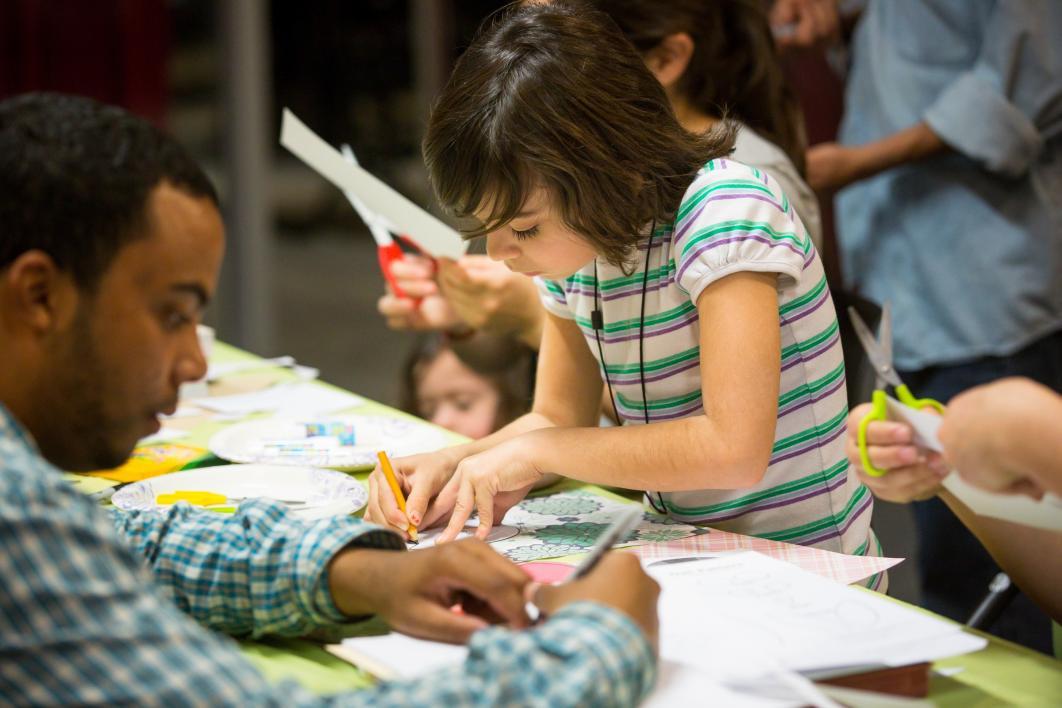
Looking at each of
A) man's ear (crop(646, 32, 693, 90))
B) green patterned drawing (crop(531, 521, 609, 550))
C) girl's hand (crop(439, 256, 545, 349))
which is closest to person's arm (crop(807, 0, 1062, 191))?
man's ear (crop(646, 32, 693, 90))

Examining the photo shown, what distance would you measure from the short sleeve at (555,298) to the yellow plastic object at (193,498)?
456 millimetres

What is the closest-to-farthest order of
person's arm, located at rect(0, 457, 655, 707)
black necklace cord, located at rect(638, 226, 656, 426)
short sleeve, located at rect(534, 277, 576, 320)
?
1. person's arm, located at rect(0, 457, 655, 707)
2. black necklace cord, located at rect(638, 226, 656, 426)
3. short sleeve, located at rect(534, 277, 576, 320)

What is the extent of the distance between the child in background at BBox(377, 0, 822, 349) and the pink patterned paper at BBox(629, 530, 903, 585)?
2.53ft

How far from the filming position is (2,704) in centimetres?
76

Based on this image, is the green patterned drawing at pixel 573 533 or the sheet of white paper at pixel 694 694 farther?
the green patterned drawing at pixel 573 533

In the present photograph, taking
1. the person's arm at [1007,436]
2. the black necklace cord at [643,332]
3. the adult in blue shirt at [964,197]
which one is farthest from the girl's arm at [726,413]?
the adult in blue shirt at [964,197]

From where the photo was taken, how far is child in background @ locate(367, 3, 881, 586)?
49.8 inches

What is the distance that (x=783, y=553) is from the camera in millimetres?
1243

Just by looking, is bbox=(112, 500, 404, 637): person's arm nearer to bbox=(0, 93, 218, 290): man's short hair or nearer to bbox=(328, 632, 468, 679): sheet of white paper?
bbox=(328, 632, 468, 679): sheet of white paper

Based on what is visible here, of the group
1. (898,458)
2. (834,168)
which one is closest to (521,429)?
(898,458)

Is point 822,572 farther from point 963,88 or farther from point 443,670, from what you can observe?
point 963,88

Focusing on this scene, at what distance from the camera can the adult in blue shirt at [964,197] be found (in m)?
2.31

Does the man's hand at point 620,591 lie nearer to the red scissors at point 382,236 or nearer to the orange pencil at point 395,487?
the orange pencil at point 395,487

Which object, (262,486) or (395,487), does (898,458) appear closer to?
(395,487)
